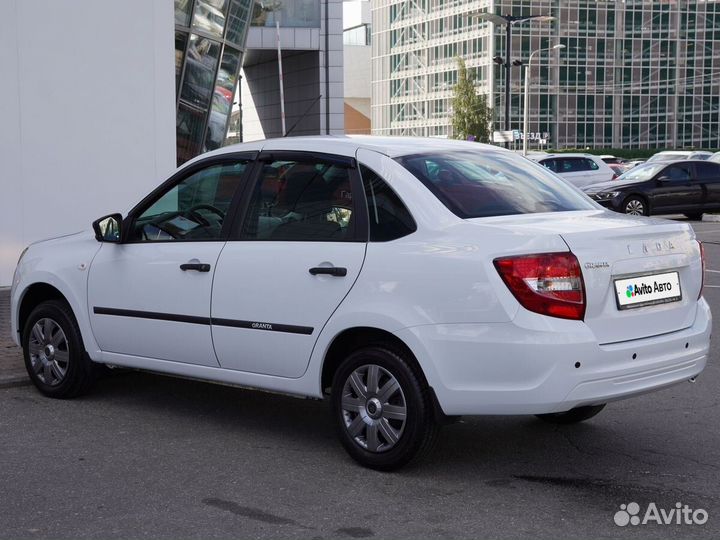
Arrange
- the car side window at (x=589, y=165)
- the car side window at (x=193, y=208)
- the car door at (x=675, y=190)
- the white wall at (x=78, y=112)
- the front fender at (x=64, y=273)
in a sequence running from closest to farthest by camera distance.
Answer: the car side window at (x=193, y=208) → the front fender at (x=64, y=273) → the white wall at (x=78, y=112) → the car door at (x=675, y=190) → the car side window at (x=589, y=165)

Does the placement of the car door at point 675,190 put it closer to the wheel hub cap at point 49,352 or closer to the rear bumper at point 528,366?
the wheel hub cap at point 49,352

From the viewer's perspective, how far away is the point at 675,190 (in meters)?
28.1

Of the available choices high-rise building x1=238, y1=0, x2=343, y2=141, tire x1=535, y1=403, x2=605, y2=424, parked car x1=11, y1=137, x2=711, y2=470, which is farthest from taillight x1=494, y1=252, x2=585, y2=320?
high-rise building x1=238, y1=0, x2=343, y2=141

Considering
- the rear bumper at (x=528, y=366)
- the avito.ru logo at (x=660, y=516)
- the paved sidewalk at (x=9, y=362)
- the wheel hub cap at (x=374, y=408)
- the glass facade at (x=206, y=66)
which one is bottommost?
the avito.ru logo at (x=660, y=516)

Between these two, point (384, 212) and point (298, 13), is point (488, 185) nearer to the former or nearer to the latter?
point (384, 212)

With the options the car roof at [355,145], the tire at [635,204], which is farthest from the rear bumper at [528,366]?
the tire at [635,204]

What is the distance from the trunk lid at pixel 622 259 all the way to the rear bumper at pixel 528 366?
0.10 meters

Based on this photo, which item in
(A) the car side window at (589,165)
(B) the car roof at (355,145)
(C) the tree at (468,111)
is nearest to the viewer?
(B) the car roof at (355,145)

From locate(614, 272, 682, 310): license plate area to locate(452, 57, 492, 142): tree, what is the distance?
7979 cm

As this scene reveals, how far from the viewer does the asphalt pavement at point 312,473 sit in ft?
15.7

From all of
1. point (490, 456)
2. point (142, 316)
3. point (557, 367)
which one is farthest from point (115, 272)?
point (557, 367)

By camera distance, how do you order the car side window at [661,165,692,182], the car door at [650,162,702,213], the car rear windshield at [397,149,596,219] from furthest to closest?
the car side window at [661,165,692,182]
the car door at [650,162,702,213]
the car rear windshield at [397,149,596,219]

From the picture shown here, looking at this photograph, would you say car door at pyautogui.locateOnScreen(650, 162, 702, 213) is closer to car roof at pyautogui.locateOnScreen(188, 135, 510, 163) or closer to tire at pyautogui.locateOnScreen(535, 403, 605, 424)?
tire at pyautogui.locateOnScreen(535, 403, 605, 424)

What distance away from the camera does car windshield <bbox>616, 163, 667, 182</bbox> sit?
27.9 m
